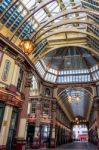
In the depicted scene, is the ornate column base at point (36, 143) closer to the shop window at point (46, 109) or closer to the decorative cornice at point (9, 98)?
the shop window at point (46, 109)

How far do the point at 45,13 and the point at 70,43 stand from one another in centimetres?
594

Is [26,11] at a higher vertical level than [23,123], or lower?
higher

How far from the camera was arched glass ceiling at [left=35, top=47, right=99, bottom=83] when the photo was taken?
96.4ft

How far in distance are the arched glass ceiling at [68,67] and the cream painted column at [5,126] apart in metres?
14.1

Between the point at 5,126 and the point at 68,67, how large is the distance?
19.9 meters

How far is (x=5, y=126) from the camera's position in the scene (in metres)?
14.5

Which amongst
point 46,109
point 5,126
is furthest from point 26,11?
point 46,109

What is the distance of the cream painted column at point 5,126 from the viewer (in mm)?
14010

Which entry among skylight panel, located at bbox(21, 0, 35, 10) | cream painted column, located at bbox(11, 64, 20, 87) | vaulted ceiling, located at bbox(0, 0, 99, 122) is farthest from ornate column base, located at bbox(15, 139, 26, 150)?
skylight panel, located at bbox(21, 0, 35, 10)

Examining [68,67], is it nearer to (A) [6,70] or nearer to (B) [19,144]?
(A) [6,70]

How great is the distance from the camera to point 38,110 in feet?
90.1

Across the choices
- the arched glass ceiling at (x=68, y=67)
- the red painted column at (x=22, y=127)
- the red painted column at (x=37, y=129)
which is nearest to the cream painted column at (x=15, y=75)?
the red painted column at (x=22, y=127)

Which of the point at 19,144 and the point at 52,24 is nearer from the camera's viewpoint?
the point at 19,144

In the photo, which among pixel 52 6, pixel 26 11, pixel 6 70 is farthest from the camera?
pixel 52 6
